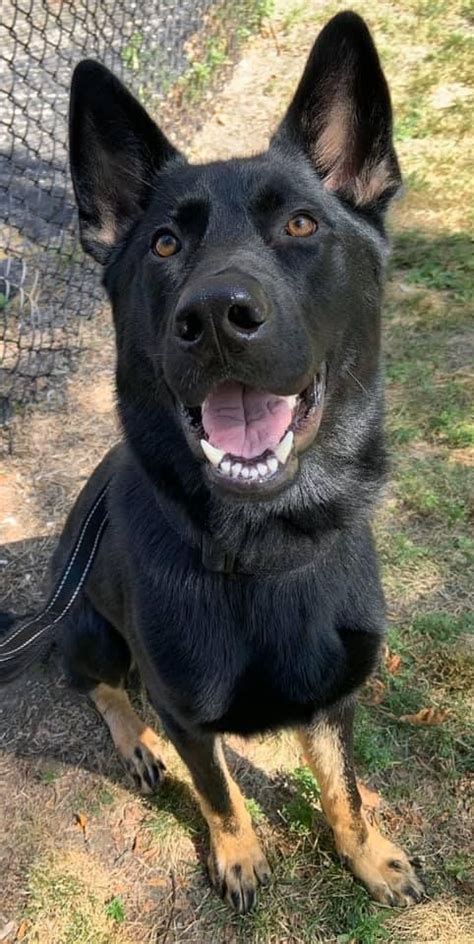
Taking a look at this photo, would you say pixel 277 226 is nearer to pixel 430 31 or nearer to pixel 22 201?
pixel 22 201

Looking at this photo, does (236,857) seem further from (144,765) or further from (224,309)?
(224,309)

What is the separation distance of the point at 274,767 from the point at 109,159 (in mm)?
1973

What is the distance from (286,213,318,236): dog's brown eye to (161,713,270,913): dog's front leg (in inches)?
52.3

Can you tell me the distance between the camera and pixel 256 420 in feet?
5.90

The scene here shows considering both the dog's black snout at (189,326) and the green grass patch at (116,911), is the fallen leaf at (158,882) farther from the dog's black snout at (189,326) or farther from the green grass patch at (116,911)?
the dog's black snout at (189,326)

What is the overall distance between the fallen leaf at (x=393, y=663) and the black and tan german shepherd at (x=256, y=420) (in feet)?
2.07

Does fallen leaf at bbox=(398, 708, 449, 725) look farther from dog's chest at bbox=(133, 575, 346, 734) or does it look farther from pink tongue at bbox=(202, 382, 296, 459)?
pink tongue at bbox=(202, 382, 296, 459)

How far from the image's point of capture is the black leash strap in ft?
8.46

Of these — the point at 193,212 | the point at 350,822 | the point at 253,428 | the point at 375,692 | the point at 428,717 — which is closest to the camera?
the point at 253,428

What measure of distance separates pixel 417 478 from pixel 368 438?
152cm

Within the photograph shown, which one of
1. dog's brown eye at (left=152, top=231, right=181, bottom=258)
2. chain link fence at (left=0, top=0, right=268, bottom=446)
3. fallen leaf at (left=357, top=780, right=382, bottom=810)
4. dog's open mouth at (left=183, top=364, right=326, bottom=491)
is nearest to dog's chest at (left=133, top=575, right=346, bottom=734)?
dog's open mouth at (left=183, top=364, right=326, bottom=491)

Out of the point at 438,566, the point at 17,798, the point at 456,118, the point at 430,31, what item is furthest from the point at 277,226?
the point at 430,31

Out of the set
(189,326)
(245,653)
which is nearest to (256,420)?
(189,326)

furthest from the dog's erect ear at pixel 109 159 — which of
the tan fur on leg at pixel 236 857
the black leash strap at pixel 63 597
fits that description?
the tan fur on leg at pixel 236 857
